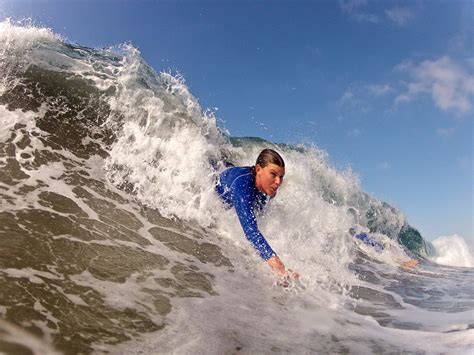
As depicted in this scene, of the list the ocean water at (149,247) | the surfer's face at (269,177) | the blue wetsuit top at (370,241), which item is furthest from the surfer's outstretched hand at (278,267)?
the blue wetsuit top at (370,241)

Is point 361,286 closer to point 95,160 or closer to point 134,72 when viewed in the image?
point 95,160

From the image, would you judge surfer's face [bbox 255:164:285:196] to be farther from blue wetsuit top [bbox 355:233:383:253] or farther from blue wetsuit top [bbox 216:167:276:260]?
blue wetsuit top [bbox 355:233:383:253]

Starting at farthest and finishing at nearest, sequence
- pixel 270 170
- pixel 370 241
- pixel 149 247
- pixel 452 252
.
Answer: pixel 452 252 < pixel 370 241 < pixel 270 170 < pixel 149 247

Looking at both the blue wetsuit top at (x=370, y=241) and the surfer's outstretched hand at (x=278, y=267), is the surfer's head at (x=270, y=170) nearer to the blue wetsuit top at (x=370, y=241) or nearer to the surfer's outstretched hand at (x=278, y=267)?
the surfer's outstretched hand at (x=278, y=267)

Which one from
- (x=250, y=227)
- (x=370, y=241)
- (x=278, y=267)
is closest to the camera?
(x=278, y=267)

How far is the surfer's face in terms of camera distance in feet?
16.7

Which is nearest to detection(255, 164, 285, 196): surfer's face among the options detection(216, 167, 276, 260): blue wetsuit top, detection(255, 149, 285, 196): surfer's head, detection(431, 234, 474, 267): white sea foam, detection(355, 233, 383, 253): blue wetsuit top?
detection(255, 149, 285, 196): surfer's head

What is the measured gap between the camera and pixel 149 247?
4.89 m

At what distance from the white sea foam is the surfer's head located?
12.6 meters

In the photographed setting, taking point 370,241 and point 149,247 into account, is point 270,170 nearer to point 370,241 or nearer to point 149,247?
point 149,247

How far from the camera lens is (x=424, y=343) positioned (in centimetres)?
318

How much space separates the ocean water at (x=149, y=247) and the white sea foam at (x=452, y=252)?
336 inches

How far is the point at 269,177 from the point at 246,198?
15.3 inches

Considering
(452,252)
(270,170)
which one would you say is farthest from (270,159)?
(452,252)
